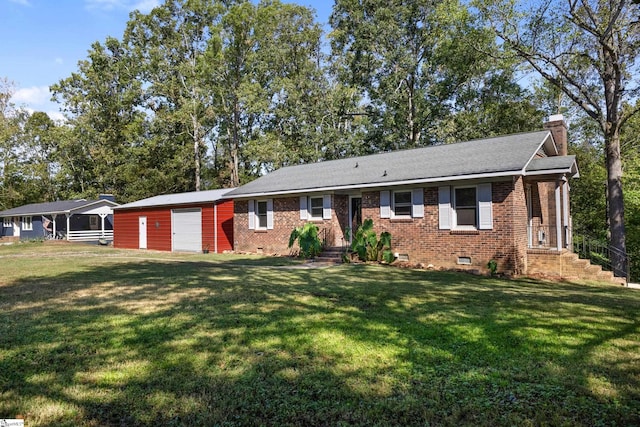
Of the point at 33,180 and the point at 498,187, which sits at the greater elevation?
the point at 33,180

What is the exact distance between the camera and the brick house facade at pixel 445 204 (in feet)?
40.1

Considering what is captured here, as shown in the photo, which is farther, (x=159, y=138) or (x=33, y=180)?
(x=33, y=180)

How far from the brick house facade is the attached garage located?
2.25 metres

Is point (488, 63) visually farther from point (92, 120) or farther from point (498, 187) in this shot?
point (92, 120)

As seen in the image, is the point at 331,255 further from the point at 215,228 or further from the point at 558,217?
the point at 558,217

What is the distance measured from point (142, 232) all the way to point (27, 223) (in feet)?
62.0

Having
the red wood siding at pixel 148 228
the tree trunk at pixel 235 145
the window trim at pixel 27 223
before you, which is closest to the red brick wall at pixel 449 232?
the red wood siding at pixel 148 228

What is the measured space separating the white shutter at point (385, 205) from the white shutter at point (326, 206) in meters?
2.75

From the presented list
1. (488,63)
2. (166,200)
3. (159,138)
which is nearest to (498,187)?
(488,63)

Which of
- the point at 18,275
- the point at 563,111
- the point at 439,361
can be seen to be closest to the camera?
the point at 439,361

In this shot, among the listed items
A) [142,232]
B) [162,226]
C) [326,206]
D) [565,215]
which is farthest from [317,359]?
[142,232]

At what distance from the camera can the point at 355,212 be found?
1720cm

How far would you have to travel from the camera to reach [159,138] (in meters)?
37.5

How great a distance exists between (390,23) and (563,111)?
1445 cm
